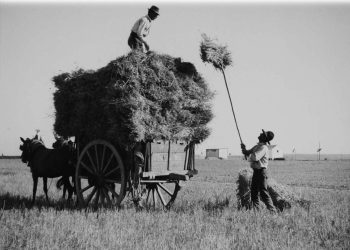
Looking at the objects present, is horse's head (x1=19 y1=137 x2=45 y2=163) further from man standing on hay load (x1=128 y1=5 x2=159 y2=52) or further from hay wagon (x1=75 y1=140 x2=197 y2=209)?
man standing on hay load (x1=128 y1=5 x2=159 y2=52)

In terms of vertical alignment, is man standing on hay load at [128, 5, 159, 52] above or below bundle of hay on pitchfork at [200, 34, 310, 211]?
above

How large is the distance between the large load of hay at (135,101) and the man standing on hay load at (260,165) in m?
1.31

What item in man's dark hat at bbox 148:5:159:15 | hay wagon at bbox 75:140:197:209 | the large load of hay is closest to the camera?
the large load of hay

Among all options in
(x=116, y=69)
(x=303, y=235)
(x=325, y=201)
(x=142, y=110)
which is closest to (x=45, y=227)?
(x=142, y=110)

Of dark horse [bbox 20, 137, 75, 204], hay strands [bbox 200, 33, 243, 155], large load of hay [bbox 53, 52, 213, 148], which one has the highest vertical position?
hay strands [bbox 200, 33, 243, 155]

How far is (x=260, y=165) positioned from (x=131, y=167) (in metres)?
2.82

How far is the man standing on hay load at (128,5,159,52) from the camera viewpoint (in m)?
8.82

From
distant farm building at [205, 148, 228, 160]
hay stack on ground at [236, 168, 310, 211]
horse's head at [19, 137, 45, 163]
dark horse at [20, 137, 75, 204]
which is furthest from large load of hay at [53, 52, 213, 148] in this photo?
distant farm building at [205, 148, 228, 160]

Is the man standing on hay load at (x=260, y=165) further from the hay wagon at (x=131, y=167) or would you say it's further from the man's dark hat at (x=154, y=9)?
the man's dark hat at (x=154, y=9)

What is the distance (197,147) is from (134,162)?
6.86 feet

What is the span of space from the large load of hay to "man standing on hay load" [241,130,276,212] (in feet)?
4.31

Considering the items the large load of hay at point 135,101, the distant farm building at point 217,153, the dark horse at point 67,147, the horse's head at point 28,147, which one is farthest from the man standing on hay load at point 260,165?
the distant farm building at point 217,153

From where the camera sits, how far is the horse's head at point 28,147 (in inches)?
429

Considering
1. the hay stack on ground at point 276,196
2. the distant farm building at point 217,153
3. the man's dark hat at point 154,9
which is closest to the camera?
the hay stack on ground at point 276,196
